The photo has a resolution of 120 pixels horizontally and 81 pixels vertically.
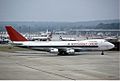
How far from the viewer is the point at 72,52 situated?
46.9 m

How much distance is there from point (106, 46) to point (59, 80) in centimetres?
3002

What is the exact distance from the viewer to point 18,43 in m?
46.9

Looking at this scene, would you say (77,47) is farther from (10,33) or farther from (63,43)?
(10,33)

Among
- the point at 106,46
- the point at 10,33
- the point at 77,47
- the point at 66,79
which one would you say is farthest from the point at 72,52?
the point at 66,79

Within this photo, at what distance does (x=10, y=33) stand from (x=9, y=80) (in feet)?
97.1

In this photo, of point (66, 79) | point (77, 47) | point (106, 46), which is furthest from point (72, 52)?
point (66, 79)

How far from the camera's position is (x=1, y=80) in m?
19.3

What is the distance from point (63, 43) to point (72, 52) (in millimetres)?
2035

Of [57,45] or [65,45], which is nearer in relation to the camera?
[57,45]

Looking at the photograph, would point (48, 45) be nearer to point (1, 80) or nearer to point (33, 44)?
point (33, 44)

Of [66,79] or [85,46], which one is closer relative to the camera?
[66,79]

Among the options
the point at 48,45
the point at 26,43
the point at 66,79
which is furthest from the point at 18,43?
the point at 66,79

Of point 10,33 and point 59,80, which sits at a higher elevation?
point 10,33

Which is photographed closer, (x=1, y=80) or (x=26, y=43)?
(x=1, y=80)
